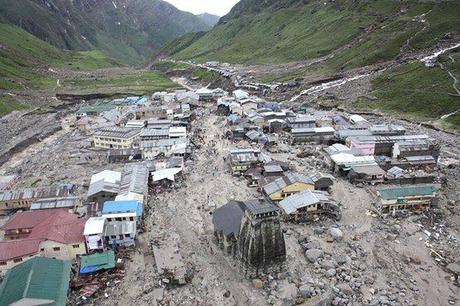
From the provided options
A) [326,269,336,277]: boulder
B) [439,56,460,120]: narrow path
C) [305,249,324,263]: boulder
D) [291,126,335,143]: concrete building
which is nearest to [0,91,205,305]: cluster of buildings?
[305,249,324,263]: boulder

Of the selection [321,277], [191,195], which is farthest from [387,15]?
[321,277]

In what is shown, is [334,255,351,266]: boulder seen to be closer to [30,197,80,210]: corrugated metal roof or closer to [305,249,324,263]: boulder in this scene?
[305,249,324,263]: boulder

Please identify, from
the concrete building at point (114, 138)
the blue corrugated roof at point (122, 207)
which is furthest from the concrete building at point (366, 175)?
the concrete building at point (114, 138)

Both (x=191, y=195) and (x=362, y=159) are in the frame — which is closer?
(x=191, y=195)

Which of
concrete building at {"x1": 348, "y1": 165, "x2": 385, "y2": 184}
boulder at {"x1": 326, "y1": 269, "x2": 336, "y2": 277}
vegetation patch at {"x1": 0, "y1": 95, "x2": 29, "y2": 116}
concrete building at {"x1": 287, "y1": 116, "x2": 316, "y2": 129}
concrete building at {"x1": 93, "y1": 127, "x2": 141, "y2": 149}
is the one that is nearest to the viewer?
boulder at {"x1": 326, "y1": 269, "x2": 336, "y2": 277}

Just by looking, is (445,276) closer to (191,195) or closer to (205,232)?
(205,232)

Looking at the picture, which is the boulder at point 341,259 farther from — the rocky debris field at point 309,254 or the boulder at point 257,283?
the boulder at point 257,283
